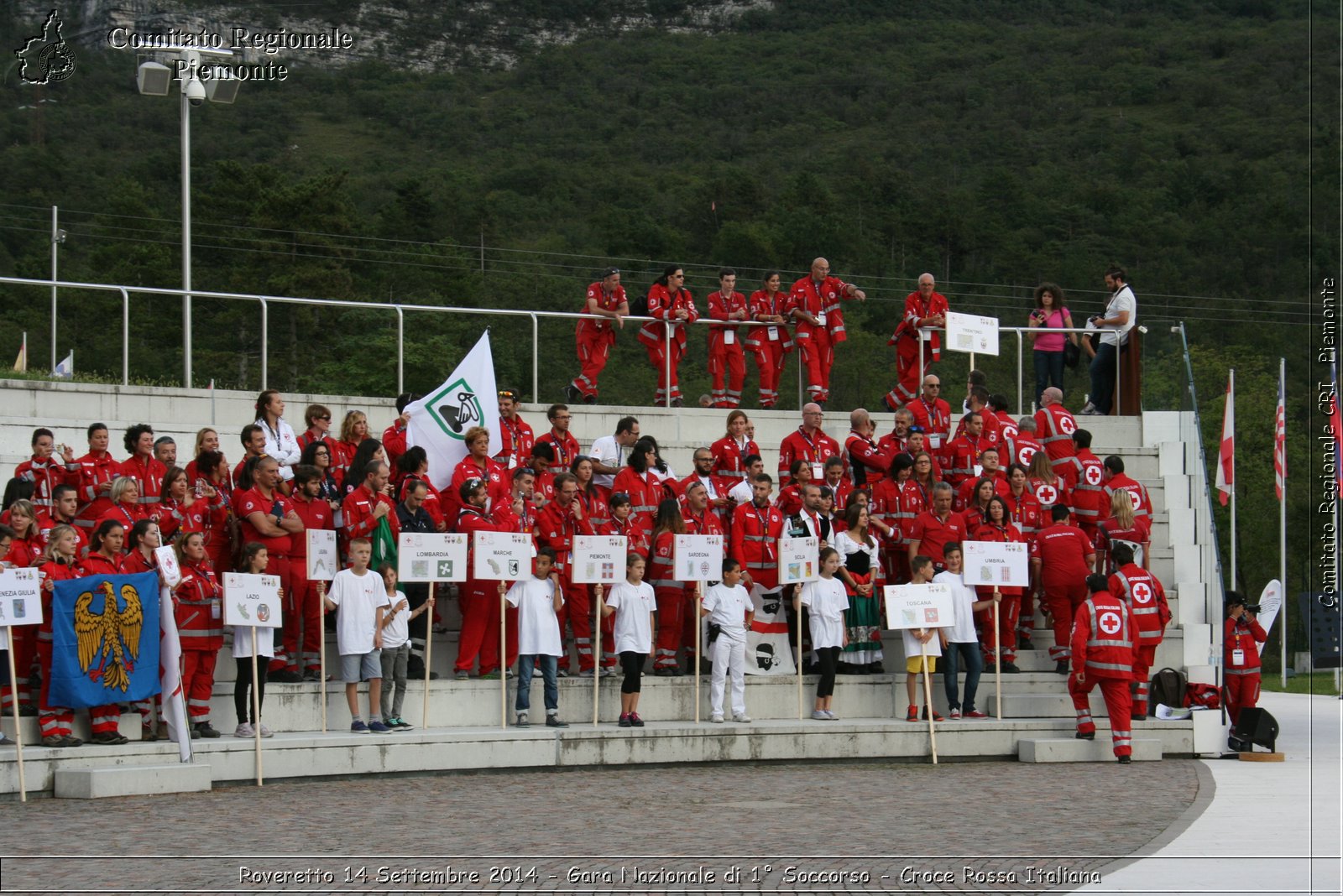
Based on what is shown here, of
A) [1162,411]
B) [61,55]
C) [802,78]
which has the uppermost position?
[802,78]

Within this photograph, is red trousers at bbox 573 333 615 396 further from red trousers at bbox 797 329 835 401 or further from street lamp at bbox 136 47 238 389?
street lamp at bbox 136 47 238 389

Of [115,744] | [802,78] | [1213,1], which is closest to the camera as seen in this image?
[115,744]

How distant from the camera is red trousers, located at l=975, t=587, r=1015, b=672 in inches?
714

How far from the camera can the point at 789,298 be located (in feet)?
75.7

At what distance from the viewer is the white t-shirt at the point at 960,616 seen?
1741 cm

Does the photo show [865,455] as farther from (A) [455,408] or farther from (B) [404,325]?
(B) [404,325]

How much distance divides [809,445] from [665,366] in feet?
14.3

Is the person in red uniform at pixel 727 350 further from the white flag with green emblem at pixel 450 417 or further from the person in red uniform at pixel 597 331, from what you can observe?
the white flag with green emblem at pixel 450 417

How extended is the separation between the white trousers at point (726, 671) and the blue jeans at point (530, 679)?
5.15ft

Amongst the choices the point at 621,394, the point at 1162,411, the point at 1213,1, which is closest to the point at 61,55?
the point at 621,394

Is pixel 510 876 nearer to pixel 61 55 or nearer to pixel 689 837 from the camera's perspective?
pixel 689 837

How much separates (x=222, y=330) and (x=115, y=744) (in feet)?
42.3

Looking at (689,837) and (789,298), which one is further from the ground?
(789,298)

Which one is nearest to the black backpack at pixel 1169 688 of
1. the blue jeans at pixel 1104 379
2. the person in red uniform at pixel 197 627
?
the blue jeans at pixel 1104 379
